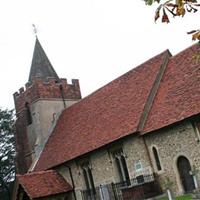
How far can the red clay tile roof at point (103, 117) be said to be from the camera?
23.3 meters

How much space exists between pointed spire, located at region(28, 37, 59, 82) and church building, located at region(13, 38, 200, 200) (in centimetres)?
104

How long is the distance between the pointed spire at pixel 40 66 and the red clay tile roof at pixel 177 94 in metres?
14.0

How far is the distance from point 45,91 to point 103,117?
337 inches

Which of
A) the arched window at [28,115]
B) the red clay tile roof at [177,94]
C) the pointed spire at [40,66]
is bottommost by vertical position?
the red clay tile roof at [177,94]

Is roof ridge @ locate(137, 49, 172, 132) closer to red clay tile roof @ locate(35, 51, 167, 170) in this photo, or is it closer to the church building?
the church building

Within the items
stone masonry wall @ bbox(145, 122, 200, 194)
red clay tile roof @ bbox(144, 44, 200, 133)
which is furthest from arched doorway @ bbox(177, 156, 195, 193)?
red clay tile roof @ bbox(144, 44, 200, 133)

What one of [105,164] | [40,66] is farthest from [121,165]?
[40,66]

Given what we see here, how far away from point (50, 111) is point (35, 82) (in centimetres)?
250

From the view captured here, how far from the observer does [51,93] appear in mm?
33406

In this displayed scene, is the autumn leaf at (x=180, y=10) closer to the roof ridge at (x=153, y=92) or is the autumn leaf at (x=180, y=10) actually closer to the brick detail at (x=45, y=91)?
the roof ridge at (x=153, y=92)

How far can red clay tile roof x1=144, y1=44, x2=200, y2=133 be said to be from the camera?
19.6m

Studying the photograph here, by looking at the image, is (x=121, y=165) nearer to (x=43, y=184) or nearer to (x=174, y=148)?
(x=174, y=148)

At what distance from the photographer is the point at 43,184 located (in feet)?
85.7

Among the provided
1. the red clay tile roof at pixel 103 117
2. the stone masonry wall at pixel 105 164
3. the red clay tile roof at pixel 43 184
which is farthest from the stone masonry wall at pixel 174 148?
the red clay tile roof at pixel 43 184
